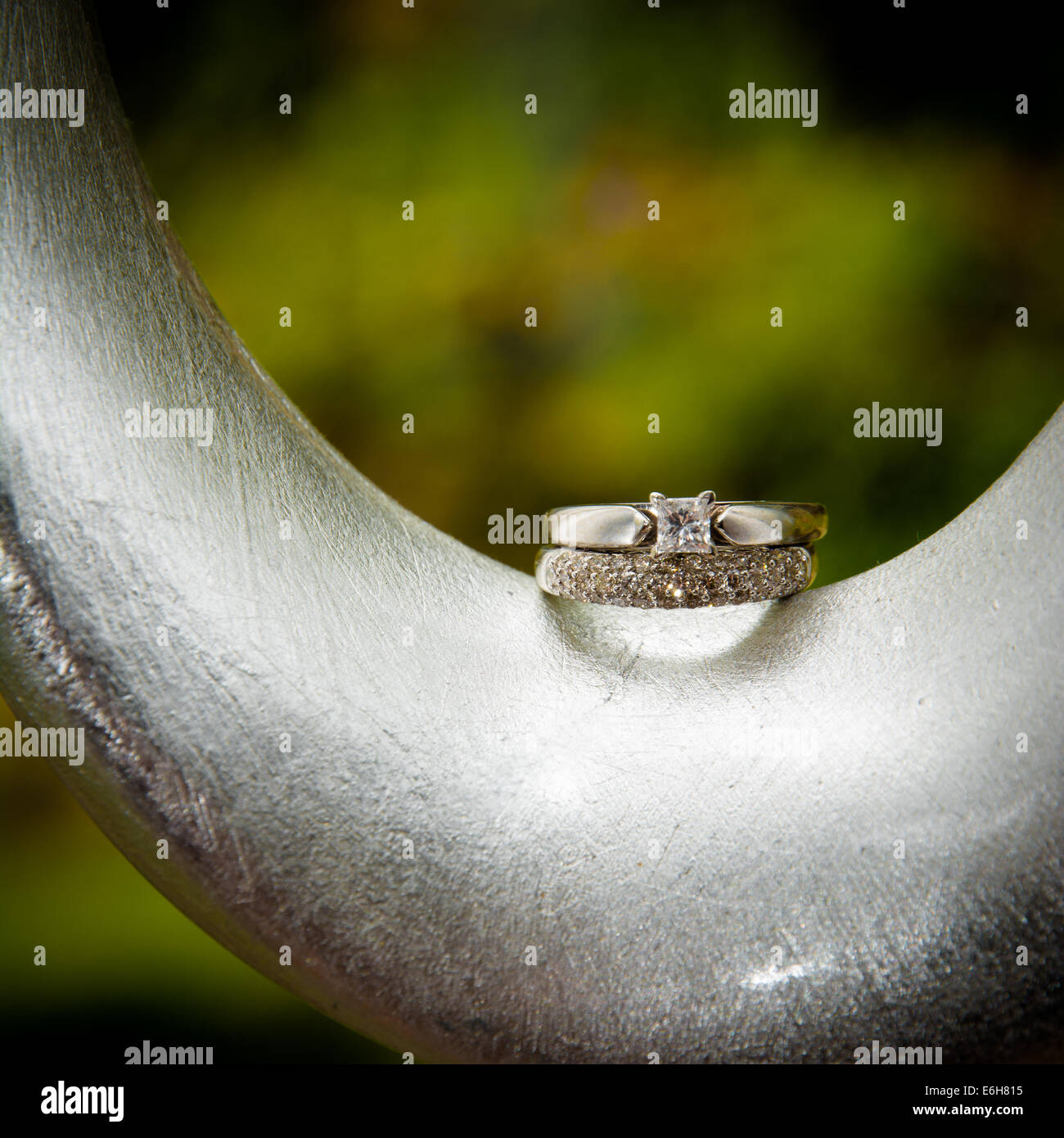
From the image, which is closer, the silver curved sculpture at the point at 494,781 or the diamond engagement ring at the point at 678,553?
the silver curved sculpture at the point at 494,781

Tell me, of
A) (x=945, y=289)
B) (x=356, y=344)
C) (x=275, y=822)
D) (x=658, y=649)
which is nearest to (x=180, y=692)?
(x=275, y=822)

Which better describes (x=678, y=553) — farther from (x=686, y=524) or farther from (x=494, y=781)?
(x=494, y=781)

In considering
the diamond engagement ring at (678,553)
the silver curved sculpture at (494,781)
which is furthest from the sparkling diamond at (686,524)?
the silver curved sculpture at (494,781)

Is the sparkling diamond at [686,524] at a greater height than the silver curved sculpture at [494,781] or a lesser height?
greater

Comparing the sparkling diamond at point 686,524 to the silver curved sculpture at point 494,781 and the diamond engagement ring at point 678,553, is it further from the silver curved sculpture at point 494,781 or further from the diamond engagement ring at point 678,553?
the silver curved sculpture at point 494,781

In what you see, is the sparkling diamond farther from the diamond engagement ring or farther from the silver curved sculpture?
the silver curved sculpture
